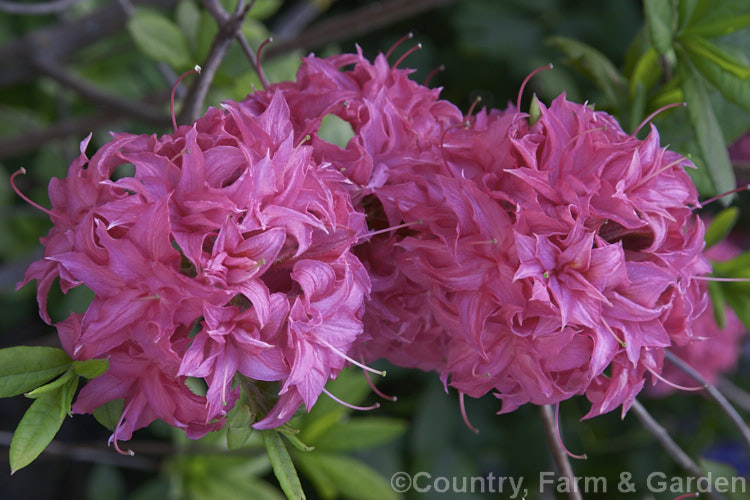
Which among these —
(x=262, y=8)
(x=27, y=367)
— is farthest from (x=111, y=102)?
(x=27, y=367)

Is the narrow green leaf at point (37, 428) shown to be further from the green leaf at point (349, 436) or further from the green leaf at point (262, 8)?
the green leaf at point (262, 8)

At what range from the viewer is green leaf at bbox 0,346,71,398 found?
74 cm

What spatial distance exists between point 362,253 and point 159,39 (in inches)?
27.6

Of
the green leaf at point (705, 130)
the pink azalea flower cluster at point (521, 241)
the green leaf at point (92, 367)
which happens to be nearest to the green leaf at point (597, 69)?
the green leaf at point (705, 130)

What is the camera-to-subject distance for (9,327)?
2184 mm

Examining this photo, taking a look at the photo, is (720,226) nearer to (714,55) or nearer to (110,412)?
(714,55)

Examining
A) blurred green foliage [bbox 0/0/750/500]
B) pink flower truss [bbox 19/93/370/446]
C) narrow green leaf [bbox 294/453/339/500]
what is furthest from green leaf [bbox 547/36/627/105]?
narrow green leaf [bbox 294/453/339/500]

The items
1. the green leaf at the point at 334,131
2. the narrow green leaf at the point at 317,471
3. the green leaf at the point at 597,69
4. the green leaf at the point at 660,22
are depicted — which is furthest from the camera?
the narrow green leaf at the point at 317,471

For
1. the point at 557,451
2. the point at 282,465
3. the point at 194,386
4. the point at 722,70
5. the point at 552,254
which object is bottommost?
the point at 194,386

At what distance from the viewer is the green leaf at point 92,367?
729 mm

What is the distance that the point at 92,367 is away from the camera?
2.40 feet

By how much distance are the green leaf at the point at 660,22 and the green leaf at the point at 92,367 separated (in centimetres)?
80

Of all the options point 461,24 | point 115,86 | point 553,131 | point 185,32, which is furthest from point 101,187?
point 461,24

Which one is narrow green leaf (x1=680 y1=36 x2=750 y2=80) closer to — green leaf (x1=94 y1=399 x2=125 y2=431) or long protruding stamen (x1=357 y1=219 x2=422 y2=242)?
long protruding stamen (x1=357 y1=219 x2=422 y2=242)
